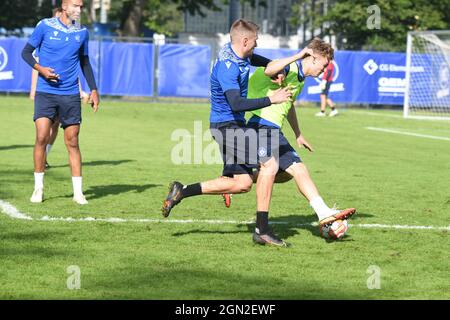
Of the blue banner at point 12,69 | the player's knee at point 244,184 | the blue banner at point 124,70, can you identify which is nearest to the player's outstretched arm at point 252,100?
the player's knee at point 244,184

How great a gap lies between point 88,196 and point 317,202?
355 cm

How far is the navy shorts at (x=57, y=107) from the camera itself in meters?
10.6

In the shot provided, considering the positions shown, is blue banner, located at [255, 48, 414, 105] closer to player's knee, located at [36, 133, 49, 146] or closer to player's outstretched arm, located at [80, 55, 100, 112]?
player's outstretched arm, located at [80, 55, 100, 112]

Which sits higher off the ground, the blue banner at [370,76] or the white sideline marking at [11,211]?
the white sideline marking at [11,211]

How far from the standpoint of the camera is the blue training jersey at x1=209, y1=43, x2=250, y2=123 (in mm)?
8219

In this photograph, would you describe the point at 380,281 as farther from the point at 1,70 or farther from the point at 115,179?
the point at 1,70

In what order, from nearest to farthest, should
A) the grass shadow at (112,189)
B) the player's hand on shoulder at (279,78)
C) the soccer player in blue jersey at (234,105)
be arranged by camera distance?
the soccer player in blue jersey at (234,105) < the player's hand on shoulder at (279,78) < the grass shadow at (112,189)

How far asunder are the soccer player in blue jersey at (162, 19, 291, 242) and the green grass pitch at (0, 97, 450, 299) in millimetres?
446

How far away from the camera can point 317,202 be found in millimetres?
8805

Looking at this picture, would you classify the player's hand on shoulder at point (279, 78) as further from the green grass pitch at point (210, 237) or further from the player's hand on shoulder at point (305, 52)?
the green grass pitch at point (210, 237)

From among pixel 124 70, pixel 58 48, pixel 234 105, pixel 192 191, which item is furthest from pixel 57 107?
pixel 124 70

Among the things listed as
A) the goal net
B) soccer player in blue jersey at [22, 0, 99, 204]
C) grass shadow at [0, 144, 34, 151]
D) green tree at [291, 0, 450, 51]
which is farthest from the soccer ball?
green tree at [291, 0, 450, 51]

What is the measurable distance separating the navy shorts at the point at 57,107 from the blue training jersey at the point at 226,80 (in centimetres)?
255

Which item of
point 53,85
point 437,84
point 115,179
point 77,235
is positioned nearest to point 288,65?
point 77,235
